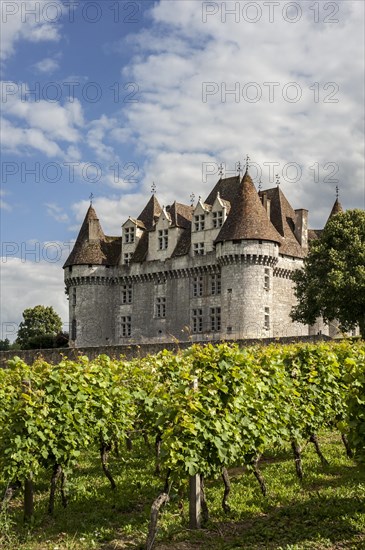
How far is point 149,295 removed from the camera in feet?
170

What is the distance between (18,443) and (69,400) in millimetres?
1239

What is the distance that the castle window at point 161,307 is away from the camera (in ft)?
166

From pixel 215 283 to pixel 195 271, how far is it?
77.0 inches

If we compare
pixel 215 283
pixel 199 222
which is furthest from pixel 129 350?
pixel 199 222

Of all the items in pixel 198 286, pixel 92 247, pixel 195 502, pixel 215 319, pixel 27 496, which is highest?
pixel 92 247

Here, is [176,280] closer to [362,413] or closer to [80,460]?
[80,460]

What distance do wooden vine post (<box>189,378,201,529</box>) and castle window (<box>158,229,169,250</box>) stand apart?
1591 inches

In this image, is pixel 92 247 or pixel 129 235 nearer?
pixel 129 235

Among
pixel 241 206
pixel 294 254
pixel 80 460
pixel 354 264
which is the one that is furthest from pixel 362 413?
pixel 294 254

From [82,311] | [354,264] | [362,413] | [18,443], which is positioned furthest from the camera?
[82,311]

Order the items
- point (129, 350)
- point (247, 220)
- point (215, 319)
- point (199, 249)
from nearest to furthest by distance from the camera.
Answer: point (129, 350) < point (247, 220) < point (215, 319) < point (199, 249)

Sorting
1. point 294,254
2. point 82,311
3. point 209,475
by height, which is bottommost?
point 209,475

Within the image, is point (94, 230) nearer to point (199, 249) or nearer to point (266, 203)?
point (199, 249)

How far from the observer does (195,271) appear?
159 feet
